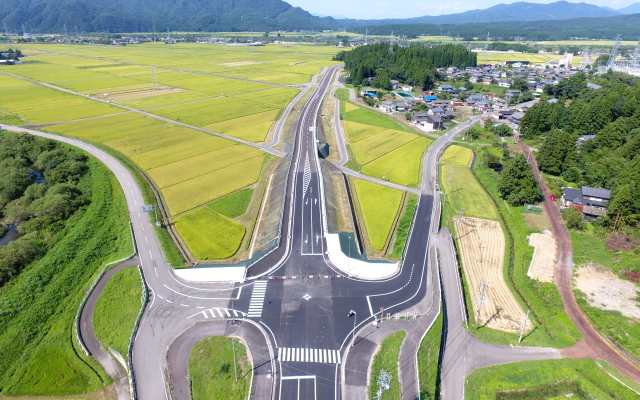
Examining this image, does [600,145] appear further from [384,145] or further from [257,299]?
[257,299]

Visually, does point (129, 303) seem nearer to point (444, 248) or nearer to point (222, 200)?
point (222, 200)

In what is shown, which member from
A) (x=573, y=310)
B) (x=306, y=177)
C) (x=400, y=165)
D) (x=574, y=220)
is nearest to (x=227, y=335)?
(x=306, y=177)

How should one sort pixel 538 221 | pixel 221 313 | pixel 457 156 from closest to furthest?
pixel 221 313
pixel 538 221
pixel 457 156

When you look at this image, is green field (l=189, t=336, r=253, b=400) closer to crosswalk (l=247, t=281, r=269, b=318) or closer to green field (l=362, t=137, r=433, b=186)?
crosswalk (l=247, t=281, r=269, b=318)

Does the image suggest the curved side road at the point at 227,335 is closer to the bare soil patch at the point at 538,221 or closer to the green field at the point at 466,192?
the green field at the point at 466,192

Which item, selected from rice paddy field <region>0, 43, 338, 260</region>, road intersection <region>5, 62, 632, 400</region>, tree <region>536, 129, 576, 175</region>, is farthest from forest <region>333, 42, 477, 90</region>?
road intersection <region>5, 62, 632, 400</region>
